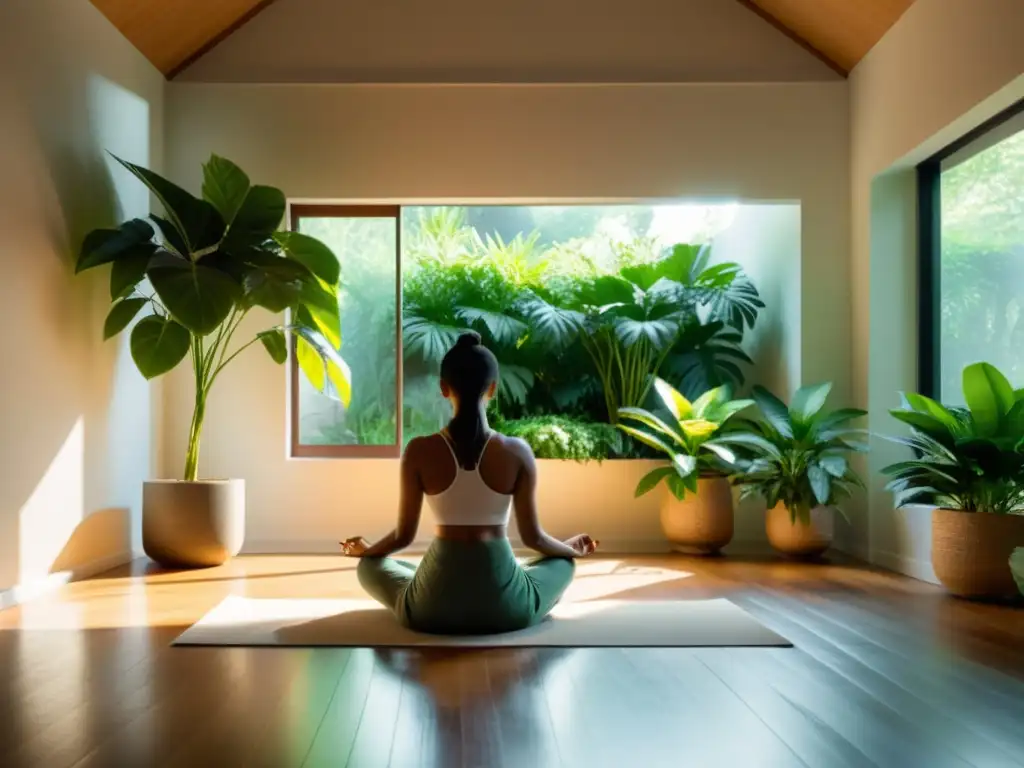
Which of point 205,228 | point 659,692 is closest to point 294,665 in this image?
point 659,692

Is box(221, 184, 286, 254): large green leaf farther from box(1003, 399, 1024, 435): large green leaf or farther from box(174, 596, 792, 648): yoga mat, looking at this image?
box(1003, 399, 1024, 435): large green leaf

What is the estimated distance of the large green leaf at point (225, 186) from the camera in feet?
18.3

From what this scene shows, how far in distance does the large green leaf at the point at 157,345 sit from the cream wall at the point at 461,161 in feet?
3.85

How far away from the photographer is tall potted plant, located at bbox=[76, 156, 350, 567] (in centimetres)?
512

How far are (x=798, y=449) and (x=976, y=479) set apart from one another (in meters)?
1.40

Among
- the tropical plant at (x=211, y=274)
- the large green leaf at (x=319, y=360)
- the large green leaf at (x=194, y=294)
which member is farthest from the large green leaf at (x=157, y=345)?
the large green leaf at (x=319, y=360)

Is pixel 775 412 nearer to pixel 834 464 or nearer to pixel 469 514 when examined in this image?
pixel 834 464

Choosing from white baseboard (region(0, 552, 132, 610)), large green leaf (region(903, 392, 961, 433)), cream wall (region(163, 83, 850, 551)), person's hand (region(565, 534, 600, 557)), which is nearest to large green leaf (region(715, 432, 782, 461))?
cream wall (region(163, 83, 850, 551))

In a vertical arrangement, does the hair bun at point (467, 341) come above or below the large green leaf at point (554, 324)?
below

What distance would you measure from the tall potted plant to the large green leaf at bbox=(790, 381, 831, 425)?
7.88 feet

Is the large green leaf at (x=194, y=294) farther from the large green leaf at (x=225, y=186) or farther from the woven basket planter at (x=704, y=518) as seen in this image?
the woven basket planter at (x=704, y=518)

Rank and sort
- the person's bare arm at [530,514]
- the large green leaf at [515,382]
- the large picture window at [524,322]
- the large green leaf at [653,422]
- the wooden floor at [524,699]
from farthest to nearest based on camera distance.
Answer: the large green leaf at [515,382] < the large picture window at [524,322] < the large green leaf at [653,422] < the person's bare arm at [530,514] < the wooden floor at [524,699]

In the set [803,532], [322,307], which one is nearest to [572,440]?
[803,532]

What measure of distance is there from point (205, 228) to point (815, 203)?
343cm
